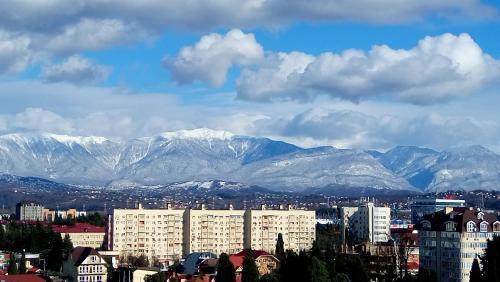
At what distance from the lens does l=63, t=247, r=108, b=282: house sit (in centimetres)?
7312

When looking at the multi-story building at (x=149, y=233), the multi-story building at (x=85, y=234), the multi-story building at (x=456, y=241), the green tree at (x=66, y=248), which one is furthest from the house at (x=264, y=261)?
the multi-story building at (x=85, y=234)

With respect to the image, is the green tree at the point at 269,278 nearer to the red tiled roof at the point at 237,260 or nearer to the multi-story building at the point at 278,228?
the red tiled roof at the point at 237,260

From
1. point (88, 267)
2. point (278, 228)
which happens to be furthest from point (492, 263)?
point (278, 228)

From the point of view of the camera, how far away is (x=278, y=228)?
115 m

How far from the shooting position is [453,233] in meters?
70.9

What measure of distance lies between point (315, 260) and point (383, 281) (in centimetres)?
1339

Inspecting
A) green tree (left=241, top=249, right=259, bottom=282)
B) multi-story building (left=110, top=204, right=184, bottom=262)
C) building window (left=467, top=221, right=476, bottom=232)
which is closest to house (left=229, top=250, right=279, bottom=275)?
building window (left=467, top=221, right=476, bottom=232)

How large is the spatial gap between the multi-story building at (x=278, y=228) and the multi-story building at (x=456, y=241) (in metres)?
40.4

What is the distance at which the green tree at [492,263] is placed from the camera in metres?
50.9

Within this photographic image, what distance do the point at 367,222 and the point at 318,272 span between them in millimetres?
83633

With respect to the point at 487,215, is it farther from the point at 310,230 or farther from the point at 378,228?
the point at 378,228

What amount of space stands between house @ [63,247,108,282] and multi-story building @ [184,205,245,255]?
3779cm

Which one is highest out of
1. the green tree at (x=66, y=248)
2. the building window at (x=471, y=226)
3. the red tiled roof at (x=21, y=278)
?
the building window at (x=471, y=226)

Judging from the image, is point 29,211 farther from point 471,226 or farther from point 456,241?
point 471,226
